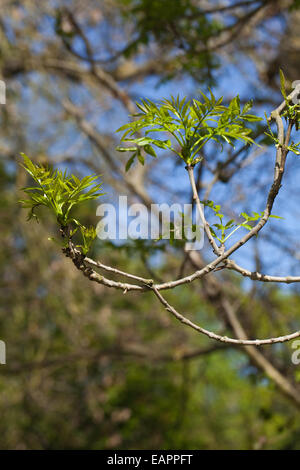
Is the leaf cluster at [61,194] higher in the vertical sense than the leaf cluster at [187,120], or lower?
lower

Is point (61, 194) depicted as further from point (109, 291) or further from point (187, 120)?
point (109, 291)

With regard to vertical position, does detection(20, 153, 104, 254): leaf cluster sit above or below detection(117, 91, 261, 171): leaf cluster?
below

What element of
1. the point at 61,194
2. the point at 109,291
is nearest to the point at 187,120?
the point at 61,194

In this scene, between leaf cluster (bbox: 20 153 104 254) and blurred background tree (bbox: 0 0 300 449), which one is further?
blurred background tree (bbox: 0 0 300 449)

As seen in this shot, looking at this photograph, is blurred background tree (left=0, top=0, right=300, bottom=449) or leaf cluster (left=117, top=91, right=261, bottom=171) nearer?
leaf cluster (left=117, top=91, right=261, bottom=171)

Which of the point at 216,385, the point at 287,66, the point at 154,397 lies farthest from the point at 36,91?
the point at 216,385

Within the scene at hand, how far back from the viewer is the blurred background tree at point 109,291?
263 centimetres

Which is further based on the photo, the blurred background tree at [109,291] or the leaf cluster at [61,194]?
the blurred background tree at [109,291]

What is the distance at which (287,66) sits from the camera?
2.87m

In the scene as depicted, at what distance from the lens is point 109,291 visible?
5.59 metres

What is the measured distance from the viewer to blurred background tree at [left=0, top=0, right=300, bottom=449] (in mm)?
2629

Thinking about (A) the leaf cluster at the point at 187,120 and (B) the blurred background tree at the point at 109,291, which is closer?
(A) the leaf cluster at the point at 187,120
